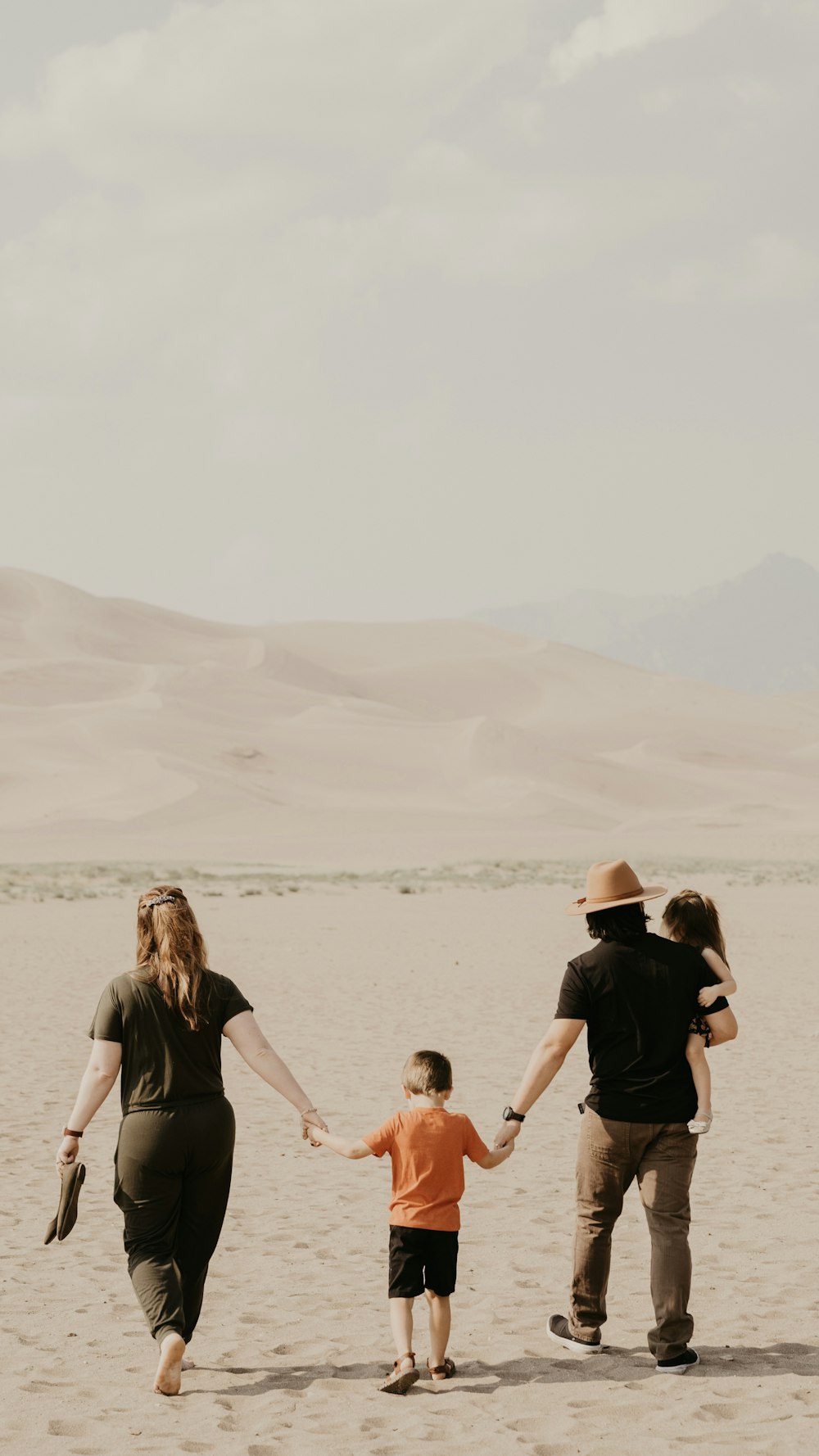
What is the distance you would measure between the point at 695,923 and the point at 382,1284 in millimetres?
2296

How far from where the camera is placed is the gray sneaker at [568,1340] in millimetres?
5523

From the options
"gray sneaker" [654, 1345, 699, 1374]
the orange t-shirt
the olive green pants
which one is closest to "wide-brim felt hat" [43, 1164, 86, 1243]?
the olive green pants

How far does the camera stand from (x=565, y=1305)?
6.24m

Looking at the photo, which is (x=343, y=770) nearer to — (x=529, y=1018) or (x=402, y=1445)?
(x=529, y=1018)

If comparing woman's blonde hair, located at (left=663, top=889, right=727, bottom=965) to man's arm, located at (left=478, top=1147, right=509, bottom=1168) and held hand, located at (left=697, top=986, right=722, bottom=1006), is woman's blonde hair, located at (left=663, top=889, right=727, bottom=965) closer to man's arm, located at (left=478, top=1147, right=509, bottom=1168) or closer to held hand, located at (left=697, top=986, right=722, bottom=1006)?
held hand, located at (left=697, top=986, right=722, bottom=1006)

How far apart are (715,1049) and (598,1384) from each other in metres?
8.34

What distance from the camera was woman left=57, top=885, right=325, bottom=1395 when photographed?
16.8ft

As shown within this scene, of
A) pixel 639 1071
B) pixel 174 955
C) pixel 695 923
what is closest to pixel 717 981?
pixel 695 923

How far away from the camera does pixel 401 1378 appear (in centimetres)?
511

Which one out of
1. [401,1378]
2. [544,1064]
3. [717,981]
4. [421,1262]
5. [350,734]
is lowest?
[401,1378]

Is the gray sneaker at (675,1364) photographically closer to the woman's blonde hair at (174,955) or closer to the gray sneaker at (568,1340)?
the gray sneaker at (568,1340)

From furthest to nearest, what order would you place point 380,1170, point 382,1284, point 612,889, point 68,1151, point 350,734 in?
point 350,734 < point 380,1170 < point 382,1284 < point 612,889 < point 68,1151

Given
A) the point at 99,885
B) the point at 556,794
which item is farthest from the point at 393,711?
the point at 99,885

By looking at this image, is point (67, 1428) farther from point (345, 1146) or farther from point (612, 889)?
point (612, 889)
